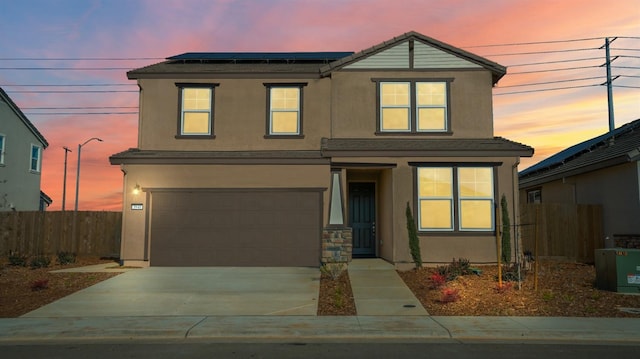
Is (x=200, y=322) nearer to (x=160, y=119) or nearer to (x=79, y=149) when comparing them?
(x=160, y=119)

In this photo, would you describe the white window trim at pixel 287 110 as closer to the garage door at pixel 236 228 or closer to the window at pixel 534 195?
the garage door at pixel 236 228

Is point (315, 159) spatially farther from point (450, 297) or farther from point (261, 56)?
point (450, 297)

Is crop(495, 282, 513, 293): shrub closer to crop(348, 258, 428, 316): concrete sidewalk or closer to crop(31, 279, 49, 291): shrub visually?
crop(348, 258, 428, 316): concrete sidewalk

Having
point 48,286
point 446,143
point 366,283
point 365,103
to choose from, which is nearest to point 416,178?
point 446,143

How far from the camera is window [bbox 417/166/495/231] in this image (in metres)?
15.0

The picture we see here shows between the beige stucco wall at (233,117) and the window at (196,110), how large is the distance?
0.17m

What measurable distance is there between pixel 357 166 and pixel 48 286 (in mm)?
9180

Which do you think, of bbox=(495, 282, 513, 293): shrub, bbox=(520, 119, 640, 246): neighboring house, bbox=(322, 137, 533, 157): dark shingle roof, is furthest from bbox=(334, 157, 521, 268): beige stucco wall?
bbox=(520, 119, 640, 246): neighboring house

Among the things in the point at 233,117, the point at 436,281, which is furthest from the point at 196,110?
the point at 436,281

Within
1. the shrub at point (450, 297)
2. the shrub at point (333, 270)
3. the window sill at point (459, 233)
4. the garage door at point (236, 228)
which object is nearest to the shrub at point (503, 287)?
the shrub at point (450, 297)

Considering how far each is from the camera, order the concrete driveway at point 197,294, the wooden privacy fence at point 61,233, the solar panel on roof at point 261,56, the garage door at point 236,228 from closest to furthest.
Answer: the concrete driveway at point 197,294
the garage door at point 236,228
the solar panel on roof at point 261,56
the wooden privacy fence at point 61,233

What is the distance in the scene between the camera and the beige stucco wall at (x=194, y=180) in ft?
50.9

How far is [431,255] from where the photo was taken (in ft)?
48.6

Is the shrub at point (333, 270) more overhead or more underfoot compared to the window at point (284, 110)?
more underfoot
